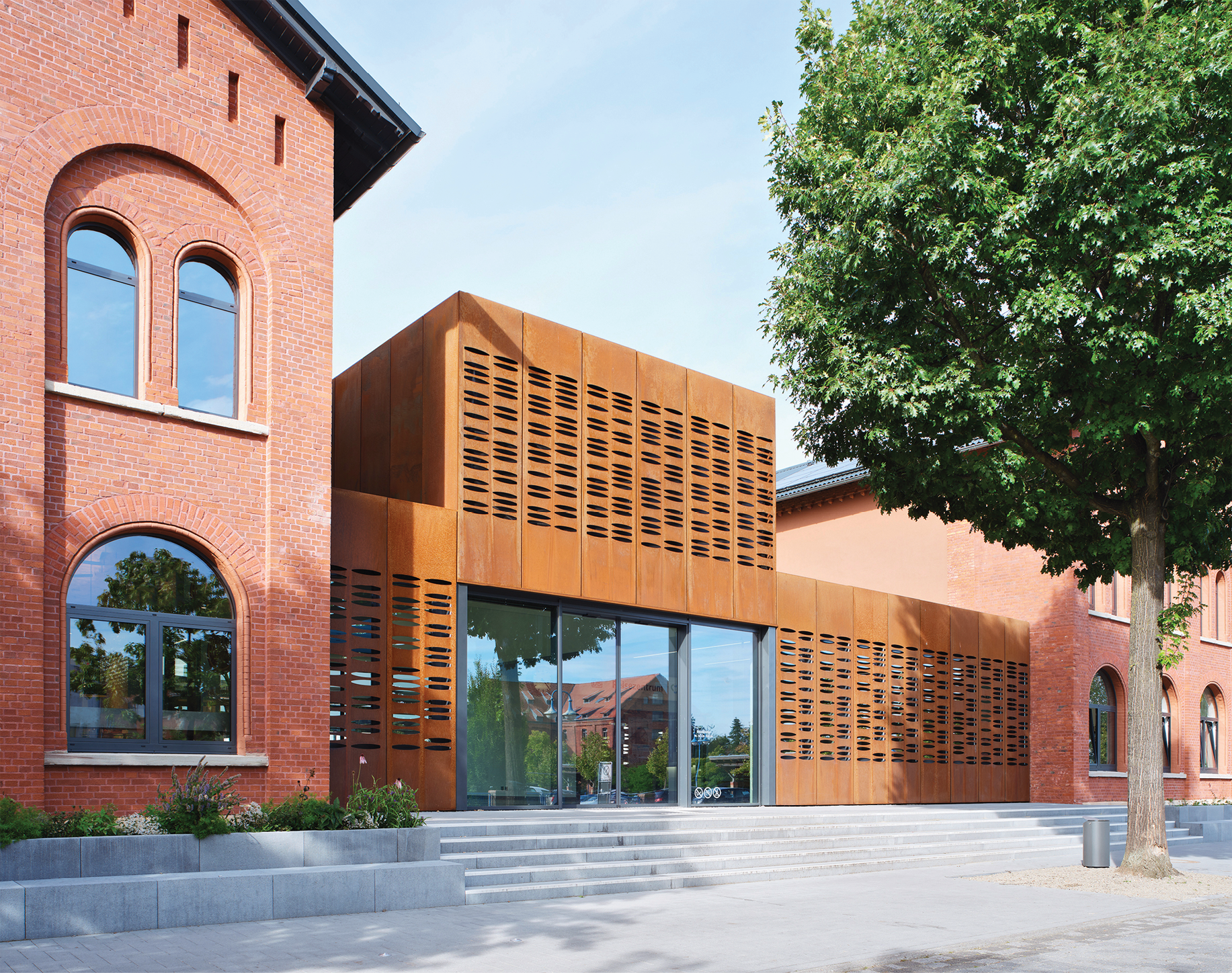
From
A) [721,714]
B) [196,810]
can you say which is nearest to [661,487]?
[721,714]

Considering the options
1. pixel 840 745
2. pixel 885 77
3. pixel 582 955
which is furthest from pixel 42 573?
pixel 840 745

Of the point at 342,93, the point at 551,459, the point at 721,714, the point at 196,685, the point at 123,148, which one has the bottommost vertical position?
the point at 721,714

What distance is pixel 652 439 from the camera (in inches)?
747

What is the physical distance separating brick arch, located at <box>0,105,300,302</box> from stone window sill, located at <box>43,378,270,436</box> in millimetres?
1627

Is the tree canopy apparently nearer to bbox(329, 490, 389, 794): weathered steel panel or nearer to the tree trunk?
the tree trunk

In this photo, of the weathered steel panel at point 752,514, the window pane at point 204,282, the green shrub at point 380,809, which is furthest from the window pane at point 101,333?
the weathered steel panel at point 752,514

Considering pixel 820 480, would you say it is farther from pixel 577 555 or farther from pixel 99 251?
pixel 99 251

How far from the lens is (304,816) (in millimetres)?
11023

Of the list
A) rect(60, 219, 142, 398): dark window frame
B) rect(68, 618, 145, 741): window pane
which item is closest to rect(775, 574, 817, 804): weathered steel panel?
rect(68, 618, 145, 741): window pane

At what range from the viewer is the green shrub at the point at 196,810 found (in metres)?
10.1

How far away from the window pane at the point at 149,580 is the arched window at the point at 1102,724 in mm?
21814

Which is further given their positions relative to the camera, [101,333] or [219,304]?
[219,304]

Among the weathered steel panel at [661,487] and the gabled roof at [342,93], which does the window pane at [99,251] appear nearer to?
the gabled roof at [342,93]

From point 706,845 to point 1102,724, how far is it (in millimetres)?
17001
